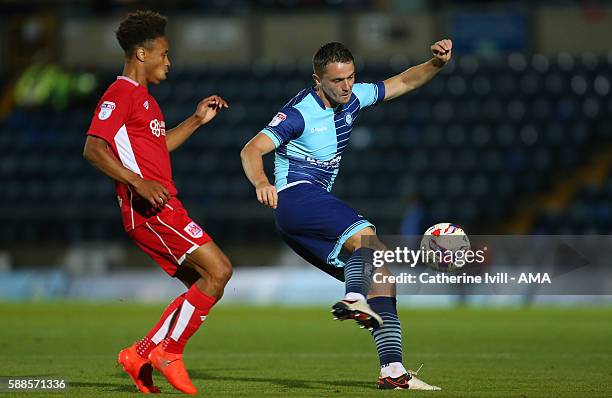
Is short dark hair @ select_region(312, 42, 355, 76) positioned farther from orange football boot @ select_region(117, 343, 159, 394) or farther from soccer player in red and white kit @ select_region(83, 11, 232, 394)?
orange football boot @ select_region(117, 343, 159, 394)

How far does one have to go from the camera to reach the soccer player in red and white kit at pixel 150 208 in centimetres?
711

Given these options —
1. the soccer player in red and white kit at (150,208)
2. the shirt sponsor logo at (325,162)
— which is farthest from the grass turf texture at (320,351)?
the shirt sponsor logo at (325,162)

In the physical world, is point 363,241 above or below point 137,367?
above

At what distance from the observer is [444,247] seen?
24.6ft

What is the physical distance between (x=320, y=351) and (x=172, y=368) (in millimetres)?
3898

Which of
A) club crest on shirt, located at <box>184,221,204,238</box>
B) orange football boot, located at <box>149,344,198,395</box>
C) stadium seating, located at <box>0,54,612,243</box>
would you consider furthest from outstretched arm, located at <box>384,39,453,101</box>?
stadium seating, located at <box>0,54,612,243</box>

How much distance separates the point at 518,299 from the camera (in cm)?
1902

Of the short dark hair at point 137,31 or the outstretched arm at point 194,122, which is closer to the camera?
the short dark hair at point 137,31

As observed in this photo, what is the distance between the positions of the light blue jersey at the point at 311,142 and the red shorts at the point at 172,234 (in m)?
0.72

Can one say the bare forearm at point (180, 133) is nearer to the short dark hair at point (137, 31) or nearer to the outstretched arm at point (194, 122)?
the outstretched arm at point (194, 122)

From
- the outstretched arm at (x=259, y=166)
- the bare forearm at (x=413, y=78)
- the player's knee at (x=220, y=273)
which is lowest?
the player's knee at (x=220, y=273)

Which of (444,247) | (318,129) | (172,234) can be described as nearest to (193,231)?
(172,234)

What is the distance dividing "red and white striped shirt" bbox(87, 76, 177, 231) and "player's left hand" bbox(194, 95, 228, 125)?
0.55 meters

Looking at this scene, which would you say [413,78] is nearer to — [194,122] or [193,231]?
[194,122]
